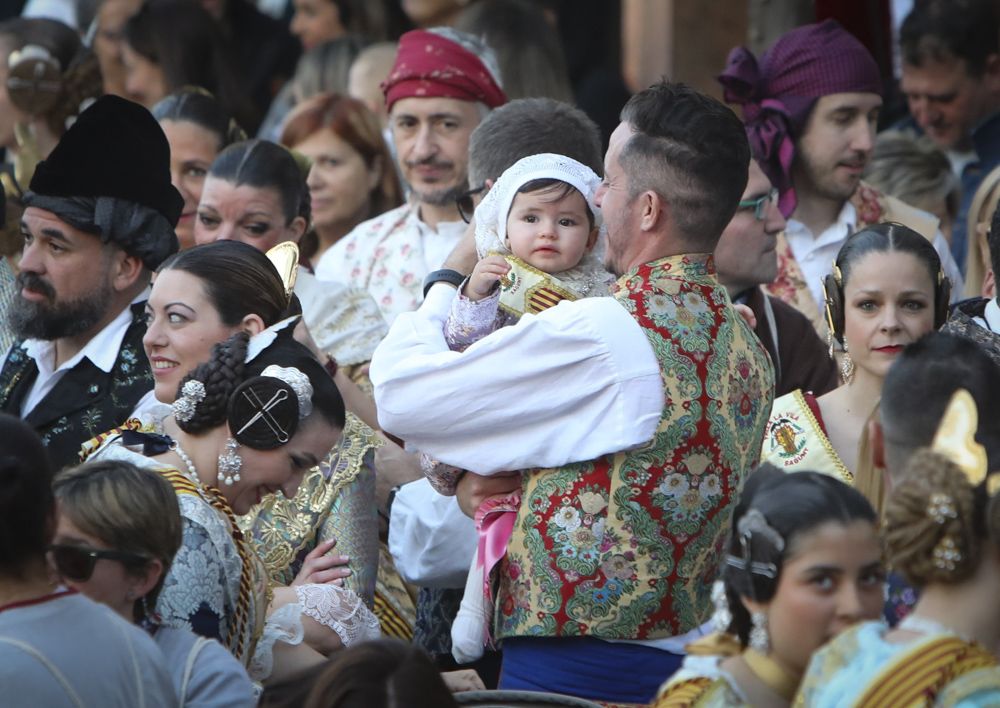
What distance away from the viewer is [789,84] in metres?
6.77

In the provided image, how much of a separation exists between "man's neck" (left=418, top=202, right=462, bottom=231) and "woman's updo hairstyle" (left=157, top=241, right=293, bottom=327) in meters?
2.14

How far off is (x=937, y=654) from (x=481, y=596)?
157 centimetres

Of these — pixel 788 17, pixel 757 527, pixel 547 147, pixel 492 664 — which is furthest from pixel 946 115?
pixel 757 527

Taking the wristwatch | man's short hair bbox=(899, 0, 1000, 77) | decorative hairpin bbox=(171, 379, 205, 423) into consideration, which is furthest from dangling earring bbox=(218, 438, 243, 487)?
man's short hair bbox=(899, 0, 1000, 77)

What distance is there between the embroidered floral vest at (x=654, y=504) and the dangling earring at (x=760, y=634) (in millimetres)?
770

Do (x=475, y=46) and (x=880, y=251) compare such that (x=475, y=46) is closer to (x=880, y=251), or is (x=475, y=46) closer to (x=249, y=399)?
(x=880, y=251)

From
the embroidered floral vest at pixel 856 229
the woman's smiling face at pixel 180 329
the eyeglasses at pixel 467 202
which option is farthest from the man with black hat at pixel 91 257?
the embroidered floral vest at pixel 856 229

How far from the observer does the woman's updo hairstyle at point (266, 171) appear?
6180 millimetres

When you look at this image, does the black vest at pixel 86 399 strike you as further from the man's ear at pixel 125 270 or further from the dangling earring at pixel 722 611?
the dangling earring at pixel 722 611

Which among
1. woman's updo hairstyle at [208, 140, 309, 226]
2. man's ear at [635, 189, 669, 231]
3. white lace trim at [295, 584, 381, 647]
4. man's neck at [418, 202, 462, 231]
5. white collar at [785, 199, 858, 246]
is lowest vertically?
white lace trim at [295, 584, 381, 647]

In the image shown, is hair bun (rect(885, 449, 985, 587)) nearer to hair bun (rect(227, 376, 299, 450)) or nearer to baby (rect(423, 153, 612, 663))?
baby (rect(423, 153, 612, 663))

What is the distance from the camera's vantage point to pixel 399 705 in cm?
296

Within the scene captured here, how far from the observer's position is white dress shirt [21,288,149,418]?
5.40 meters

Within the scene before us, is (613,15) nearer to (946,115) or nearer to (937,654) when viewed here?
(946,115)
